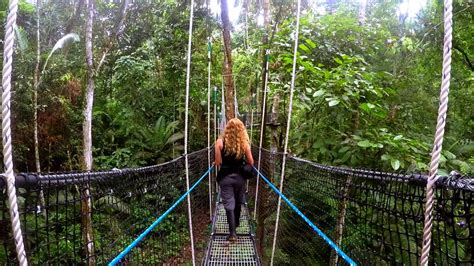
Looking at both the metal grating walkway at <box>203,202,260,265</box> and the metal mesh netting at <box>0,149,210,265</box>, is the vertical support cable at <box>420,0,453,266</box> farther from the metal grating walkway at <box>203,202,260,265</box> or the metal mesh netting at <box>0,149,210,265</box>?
the metal grating walkway at <box>203,202,260,265</box>

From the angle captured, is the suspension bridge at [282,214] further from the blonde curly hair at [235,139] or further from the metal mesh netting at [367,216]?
the blonde curly hair at [235,139]

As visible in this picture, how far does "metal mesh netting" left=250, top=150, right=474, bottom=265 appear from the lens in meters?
0.90

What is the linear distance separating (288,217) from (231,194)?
86cm

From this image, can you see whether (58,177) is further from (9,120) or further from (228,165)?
(228,165)

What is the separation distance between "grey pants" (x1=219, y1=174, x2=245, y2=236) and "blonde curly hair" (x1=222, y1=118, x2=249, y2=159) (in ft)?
0.65

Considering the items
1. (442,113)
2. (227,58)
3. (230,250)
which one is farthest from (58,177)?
(227,58)

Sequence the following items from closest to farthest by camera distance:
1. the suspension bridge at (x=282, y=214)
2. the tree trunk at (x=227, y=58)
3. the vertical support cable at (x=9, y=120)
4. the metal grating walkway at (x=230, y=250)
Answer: the vertical support cable at (x=9, y=120)
the suspension bridge at (x=282, y=214)
the metal grating walkway at (x=230, y=250)
the tree trunk at (x=227, y=58)

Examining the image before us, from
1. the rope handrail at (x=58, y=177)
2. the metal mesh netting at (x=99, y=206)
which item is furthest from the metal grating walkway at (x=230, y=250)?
the rope handrail at (x=58, y=177)

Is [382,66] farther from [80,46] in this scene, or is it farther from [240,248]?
[80,46]

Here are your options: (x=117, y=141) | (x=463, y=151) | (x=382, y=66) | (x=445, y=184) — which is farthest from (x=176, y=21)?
(x=445, y=184)

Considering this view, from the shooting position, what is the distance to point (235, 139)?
9.02ft

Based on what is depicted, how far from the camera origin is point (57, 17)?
627 cm

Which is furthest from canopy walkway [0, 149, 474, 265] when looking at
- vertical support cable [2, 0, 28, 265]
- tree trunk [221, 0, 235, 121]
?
tree trunk [221, 0, 235, 121]

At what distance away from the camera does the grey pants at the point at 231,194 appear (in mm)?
2746
